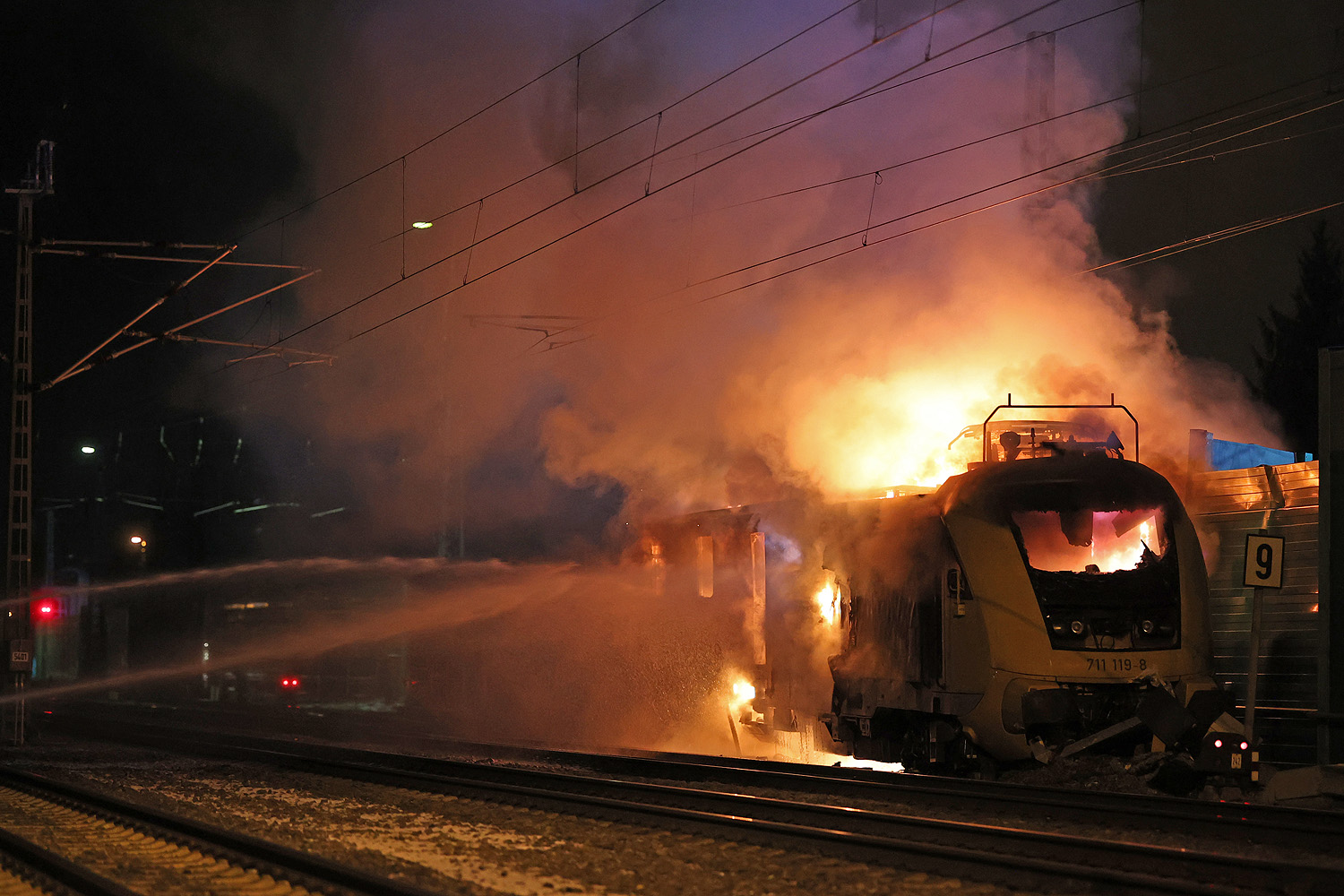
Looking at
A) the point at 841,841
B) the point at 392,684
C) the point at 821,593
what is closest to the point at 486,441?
the point at 392,684

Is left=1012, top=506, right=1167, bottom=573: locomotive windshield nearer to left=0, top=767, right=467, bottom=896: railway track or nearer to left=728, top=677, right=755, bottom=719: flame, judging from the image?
left=728, top=677, right=755, bottom=719: flame

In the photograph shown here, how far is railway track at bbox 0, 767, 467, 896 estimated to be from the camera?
28.5 feet

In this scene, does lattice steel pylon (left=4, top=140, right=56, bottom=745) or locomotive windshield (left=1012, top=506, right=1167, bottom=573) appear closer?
locomotive windshield (left=1012, top=506, right=1167, bottom=573)

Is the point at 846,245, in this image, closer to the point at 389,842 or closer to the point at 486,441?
the point at 486,441

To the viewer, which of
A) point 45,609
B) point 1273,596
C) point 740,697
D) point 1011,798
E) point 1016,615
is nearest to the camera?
point 1011,798

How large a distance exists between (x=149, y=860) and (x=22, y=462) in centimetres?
1410

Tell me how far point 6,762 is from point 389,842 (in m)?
10.5

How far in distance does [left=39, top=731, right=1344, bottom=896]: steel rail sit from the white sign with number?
440 centimetres

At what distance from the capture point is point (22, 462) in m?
22.1

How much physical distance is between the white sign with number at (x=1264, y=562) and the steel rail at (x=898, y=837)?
14.4 ft

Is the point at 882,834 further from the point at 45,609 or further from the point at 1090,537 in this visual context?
the point at 45,609

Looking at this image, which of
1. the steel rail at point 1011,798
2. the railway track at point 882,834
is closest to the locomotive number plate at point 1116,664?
the steel rail at point 1011,798

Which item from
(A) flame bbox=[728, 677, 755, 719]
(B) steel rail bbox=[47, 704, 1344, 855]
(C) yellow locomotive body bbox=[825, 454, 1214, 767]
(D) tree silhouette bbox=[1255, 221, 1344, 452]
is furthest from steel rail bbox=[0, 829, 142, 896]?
(D) tree silhouette bbox=[1255, 221, 1344, 452]

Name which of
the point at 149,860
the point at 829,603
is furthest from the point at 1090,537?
the point at 149,860
